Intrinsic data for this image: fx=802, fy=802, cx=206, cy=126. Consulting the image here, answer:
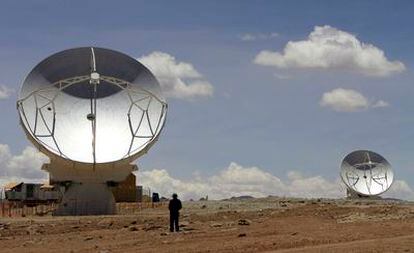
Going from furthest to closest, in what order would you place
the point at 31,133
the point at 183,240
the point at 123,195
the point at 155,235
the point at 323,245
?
the point at 123,195 < the point at 31,133 < the point at 155,235 < the point at 183,240 < the point at 323,245

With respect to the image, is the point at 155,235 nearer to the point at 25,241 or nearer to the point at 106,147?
the point at 25,241

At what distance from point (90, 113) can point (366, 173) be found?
58680mm

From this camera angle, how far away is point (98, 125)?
59000mm

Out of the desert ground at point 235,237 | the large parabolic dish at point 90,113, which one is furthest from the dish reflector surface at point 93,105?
the desert ground at point 235,237

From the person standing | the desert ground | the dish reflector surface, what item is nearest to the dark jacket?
the person standing

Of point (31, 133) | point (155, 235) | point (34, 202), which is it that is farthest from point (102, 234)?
point (34, 202)

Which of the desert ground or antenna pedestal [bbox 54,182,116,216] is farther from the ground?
antenna pedestal [bbox 54,182,116,216]

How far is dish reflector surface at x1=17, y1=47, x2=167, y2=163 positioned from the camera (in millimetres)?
57781

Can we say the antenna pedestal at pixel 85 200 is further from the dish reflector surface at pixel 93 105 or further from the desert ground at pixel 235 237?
the desert ground at pixel 235 237

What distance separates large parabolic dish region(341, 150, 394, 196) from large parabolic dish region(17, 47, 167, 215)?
53.7 metres

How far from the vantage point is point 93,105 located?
59.5 metres

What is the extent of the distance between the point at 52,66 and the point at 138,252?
3267 cm

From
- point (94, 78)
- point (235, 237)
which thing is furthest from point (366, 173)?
point (235, 237)

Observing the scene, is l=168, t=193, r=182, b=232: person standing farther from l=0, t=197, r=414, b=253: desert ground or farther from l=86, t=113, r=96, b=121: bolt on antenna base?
l=86, t=113, r=96, b=121: bolt on antenna base
